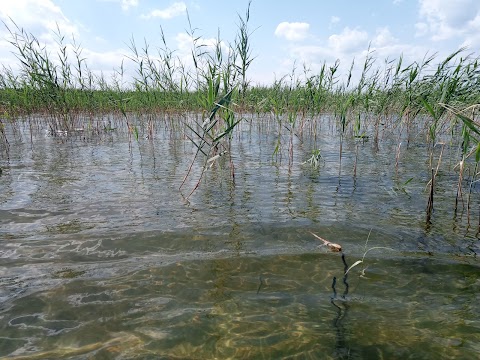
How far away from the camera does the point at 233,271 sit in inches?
113

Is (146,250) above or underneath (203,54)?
underneath

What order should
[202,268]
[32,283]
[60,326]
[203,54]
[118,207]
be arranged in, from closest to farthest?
[60,326]
[32,283]
[202,268]
[118,207]
[203,54]

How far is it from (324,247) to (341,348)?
1390 millimetres

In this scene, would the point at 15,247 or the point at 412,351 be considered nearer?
the point at 412,351

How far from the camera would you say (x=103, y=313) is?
89.8 inches

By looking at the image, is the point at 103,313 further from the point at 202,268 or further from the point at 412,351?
the point at 412,351

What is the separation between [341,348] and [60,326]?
183cm

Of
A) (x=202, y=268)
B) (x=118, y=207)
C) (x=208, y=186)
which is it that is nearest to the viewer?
(x=202, y=268)

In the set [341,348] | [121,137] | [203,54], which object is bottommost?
[341,348]

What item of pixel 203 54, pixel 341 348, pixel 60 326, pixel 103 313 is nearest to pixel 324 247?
pixel 341 348

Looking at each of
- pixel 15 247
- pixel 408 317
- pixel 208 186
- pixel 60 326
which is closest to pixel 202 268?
pixel 60 326

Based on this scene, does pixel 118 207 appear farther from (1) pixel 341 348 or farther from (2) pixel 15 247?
(1) pixel 341 348

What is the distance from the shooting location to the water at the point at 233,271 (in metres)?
2.03

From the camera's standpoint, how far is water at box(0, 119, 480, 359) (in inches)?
80.0
